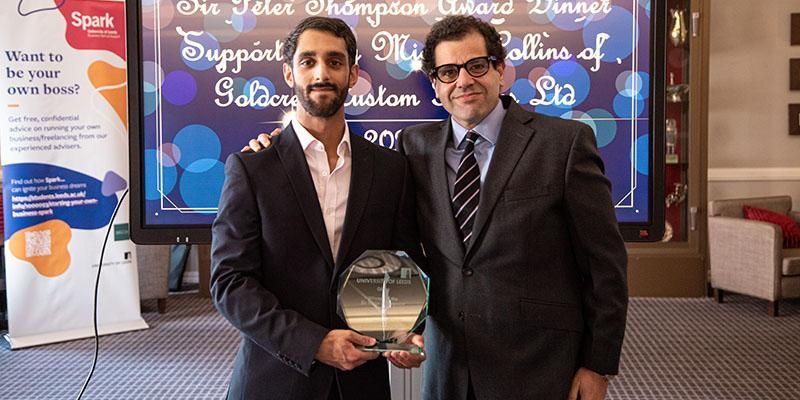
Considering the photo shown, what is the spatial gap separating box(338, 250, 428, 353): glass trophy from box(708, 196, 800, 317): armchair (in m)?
4.62

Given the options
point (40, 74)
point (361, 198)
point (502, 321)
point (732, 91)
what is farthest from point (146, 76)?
point (732, 91)

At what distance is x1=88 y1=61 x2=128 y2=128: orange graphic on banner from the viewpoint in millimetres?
4949

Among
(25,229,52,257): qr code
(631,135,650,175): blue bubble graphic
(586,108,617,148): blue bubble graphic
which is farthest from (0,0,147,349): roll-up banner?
(631,135,650,175): blue bubble graphic

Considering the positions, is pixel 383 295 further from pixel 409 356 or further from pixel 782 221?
pixel 782 221

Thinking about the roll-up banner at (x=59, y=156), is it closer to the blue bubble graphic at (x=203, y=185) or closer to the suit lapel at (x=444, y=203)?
the blue bubble graphic at (x=203, y=185)

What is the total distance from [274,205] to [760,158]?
607 centimetres

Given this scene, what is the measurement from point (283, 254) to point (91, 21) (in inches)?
150

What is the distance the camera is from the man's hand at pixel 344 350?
5.10ft

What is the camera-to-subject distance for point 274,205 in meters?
1.68

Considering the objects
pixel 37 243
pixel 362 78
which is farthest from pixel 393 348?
pixel 37 243

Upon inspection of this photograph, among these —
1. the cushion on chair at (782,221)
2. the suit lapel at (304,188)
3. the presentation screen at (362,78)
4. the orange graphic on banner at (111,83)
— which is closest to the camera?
the suit lapel at (304,188)

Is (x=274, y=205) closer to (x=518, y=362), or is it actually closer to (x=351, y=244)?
(x=351, y=244)

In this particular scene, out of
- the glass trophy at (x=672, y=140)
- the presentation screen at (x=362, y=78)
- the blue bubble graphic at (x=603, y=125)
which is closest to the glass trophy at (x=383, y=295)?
the presentation screen at (x=362, y=78)

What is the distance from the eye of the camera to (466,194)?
5.90 ft
